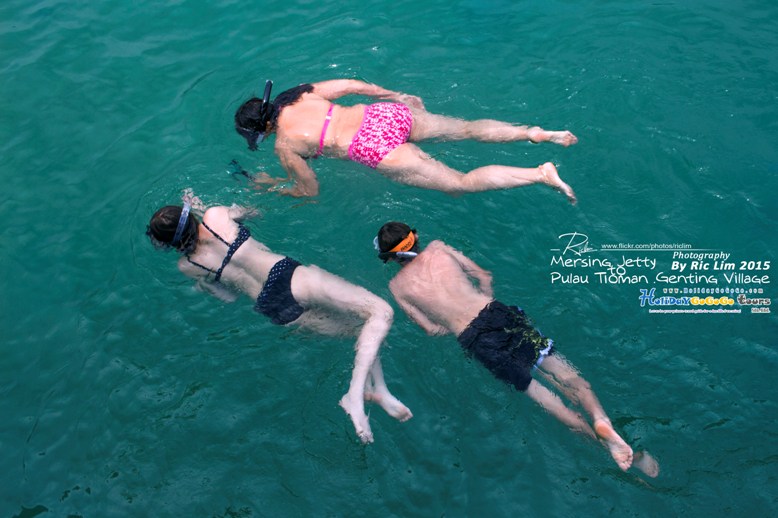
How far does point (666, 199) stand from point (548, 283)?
185cm

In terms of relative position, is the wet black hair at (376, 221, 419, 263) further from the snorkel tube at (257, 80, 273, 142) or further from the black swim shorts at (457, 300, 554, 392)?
the snorkel tube at (257, 80, 273, 142)

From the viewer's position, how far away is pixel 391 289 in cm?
532

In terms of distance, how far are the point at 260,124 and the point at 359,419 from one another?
3442mm

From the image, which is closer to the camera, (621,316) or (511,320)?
(511,320)

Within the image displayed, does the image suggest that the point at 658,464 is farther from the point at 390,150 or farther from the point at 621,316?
the point at 390,150

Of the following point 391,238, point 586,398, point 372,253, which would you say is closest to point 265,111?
point 372,253

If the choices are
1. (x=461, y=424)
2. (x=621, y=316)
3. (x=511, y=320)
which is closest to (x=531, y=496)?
(x=461, y=424)

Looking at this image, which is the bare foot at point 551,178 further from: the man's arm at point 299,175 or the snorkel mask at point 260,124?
the snorkel mask at point 260,124

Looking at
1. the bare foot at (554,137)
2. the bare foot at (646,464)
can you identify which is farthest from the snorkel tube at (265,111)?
the bare foot at (646,464)

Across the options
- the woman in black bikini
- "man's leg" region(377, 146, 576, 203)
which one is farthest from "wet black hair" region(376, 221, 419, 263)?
"man's leg" region(377, 146, 576, 203)

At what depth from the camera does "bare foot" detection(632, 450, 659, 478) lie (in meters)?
4.33

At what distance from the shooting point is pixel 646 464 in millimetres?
4348

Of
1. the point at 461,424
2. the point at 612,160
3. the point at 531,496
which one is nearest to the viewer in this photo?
the point at 531,496

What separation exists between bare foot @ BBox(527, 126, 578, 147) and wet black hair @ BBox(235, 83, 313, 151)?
2.64 m
